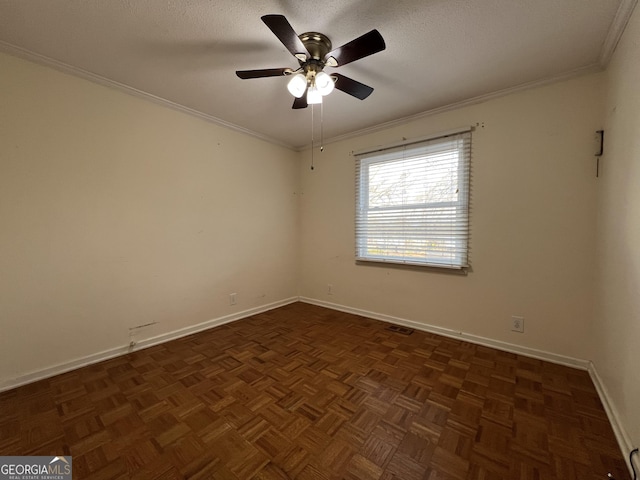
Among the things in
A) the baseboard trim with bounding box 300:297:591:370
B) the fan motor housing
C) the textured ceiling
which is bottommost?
the baseboard trim with bounding box 300:297:591:370

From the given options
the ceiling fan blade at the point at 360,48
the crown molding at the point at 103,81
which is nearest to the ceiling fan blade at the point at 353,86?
the ceiling fan blade at the point at 360,48

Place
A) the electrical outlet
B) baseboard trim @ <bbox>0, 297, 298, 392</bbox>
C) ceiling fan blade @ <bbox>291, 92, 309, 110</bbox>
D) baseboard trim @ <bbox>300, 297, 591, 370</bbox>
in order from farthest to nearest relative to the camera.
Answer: the electrical outlet < baseboard trim @ <bbox>300, 297, 591, 370</bbox> < ceiling fan blade @ <bbox>291, 92, 309, 110</bbox> < baseboard trim @ <bbox>0, 297, 298, 392</bbox>

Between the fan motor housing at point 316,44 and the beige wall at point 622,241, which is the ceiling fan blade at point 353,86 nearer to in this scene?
the fan motor housing at point 316,44

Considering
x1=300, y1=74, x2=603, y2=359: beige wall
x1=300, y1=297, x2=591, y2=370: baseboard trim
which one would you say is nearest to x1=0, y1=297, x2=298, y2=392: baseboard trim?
x1=300, y1=297, x2=591, y2=370: baseboard trim

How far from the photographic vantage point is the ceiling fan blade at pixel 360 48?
4.24 ft

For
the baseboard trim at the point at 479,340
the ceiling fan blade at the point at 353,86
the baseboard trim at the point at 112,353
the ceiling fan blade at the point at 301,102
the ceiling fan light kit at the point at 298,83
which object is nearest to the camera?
the ceiling fan light kit at the point at 298,83

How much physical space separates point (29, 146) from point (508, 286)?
3.98 metres

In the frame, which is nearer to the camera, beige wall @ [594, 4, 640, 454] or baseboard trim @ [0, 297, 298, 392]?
beige wall @ [594, 4, 640, 454]

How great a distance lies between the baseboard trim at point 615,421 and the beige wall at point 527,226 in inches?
12.5

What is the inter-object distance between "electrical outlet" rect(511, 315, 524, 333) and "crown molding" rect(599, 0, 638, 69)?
2027mm

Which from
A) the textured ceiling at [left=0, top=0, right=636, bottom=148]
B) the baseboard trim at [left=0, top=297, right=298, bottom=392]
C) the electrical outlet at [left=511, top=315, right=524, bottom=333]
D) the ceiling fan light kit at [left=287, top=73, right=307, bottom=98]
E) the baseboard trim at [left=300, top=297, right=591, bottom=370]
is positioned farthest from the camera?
the electrical outlet at [left=511, top=315, right=524, bottom=333]

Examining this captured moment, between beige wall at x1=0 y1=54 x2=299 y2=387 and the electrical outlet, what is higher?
beige wall at x1=0 y1=54 x2=299 y2=387

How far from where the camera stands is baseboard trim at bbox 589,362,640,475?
1187mm

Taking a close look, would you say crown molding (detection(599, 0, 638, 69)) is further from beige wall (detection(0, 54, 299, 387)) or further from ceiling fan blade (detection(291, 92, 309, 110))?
beige wall (detection(0, 54, 299, 387))
